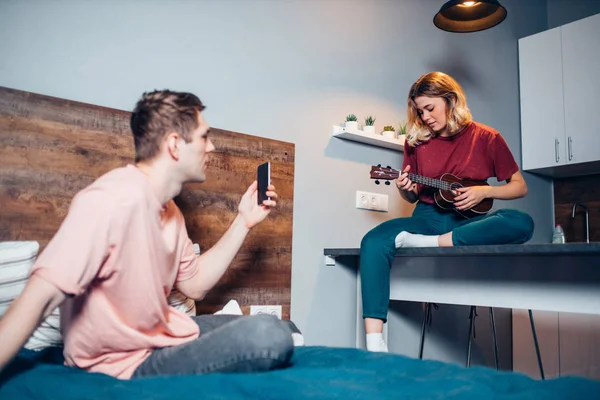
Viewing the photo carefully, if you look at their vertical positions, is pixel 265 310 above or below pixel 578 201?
below

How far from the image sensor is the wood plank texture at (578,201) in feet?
11.3

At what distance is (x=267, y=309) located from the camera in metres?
2.14

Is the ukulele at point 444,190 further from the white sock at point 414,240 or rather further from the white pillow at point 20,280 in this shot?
the white pillow at point 20,280

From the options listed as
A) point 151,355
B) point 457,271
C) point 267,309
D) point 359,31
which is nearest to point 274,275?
point 267,309

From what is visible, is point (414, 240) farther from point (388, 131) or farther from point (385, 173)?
point (388, 131)

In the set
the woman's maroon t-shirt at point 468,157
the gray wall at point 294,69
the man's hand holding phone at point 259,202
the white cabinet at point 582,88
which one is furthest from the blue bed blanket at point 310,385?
the white cabinet at point 582,88

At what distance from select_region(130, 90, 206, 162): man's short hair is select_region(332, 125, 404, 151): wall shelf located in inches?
50.0

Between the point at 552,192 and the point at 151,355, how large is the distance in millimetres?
3339

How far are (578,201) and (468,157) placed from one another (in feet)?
5.75

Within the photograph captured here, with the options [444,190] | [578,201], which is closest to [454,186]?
[444,190]

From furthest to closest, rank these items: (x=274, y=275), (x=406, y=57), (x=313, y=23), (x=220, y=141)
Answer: (x=406, y=57)
(x=313, y=23)
(x=274, y=275)
(x=220, y=141)

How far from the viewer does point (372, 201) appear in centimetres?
261

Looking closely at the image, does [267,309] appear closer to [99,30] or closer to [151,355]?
[151,355]

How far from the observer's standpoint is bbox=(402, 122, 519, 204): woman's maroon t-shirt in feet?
7.34
